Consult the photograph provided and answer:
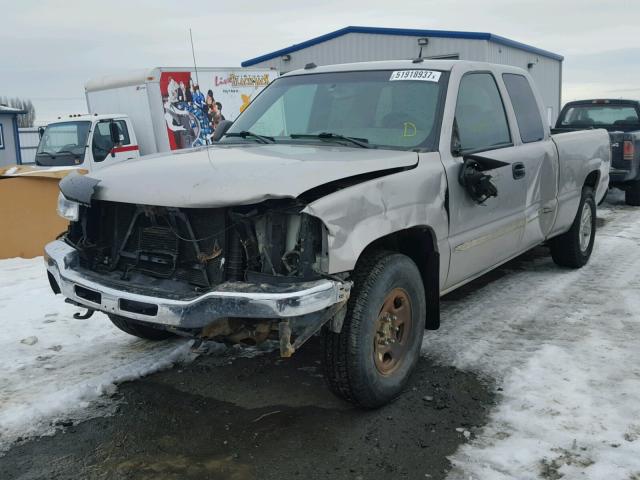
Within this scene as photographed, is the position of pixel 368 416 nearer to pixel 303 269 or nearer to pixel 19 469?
pixel 303 269

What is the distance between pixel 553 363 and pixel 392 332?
1266mm

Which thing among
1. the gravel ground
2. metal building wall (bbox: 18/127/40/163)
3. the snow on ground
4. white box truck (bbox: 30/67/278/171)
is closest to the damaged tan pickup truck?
the gravel ground

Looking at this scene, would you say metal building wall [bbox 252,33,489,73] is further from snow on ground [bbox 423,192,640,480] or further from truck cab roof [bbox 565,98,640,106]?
snow on ground [bbox 423,192,640,480]

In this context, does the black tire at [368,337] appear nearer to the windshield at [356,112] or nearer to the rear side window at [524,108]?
the windshield at [356,112]

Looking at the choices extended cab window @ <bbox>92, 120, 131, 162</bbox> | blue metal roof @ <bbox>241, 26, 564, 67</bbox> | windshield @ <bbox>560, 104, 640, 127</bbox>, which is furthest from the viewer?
blue metal roof @ <bbox>241, 26, 564, 67</bbox>

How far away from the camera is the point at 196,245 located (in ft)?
11.0

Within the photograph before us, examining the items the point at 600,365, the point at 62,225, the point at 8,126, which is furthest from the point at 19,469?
the point at 8,126

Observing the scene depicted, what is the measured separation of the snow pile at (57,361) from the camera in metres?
3.65

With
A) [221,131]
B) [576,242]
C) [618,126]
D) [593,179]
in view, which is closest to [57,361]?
[221,131]

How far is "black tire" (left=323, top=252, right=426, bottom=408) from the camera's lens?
3281 mm

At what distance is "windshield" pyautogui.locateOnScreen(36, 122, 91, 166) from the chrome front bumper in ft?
34.9

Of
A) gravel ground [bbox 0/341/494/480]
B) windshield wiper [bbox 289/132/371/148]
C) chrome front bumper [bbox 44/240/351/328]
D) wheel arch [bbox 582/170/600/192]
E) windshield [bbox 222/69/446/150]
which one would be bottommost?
gravel ground [bbox 0/341/494/480]

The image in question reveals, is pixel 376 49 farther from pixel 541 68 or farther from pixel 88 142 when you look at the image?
pixel 88 142

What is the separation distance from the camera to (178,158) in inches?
151
